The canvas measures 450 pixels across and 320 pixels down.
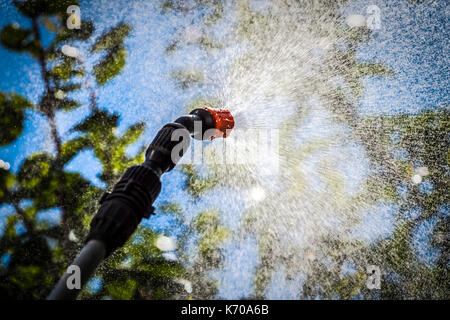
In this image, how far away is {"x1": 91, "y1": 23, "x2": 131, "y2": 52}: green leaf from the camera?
433cm

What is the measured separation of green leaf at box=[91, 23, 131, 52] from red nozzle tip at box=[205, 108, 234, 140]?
2.99 metres

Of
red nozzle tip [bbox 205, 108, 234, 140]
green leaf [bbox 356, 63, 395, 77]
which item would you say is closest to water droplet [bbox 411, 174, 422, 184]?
green leaf [bbox 356, 63, 395, 77]

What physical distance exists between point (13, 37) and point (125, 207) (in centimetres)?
417

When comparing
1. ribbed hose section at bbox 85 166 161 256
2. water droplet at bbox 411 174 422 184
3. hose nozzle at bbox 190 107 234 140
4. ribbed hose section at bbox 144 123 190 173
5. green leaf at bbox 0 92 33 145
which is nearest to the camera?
ribbed hose section at bbox 85 166 161 256

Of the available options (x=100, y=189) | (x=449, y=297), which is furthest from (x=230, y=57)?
(x=449, y=297)

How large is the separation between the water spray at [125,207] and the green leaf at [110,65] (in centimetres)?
317

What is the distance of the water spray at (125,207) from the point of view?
1053 mm

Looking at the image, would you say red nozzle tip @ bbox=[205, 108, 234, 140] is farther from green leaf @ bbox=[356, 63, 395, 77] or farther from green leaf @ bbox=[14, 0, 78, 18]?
green leaf @ bbox=[14, 0, 78, 18]

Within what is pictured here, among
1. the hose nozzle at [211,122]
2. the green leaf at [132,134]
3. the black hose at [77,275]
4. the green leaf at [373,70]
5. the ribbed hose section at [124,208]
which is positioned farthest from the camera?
the green leaf at [132,134]

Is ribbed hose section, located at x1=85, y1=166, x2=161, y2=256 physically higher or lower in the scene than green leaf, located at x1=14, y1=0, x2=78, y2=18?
lower

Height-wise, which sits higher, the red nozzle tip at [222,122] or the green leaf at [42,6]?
the green leaf at [42,6]

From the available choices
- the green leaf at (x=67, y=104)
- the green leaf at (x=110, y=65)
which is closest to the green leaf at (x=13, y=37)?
the green leaf at (x=67, y=104)

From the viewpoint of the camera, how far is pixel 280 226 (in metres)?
5.12

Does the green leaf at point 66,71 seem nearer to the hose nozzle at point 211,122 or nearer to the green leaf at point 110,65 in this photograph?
the green leaf at point 110,65
